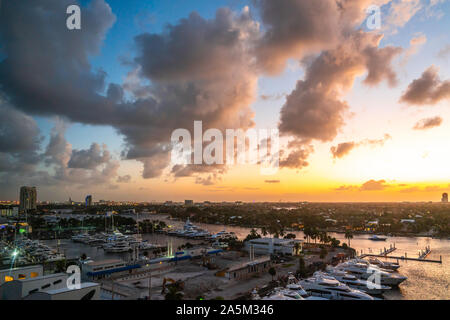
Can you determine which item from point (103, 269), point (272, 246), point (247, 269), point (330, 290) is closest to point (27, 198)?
point (103, 269)

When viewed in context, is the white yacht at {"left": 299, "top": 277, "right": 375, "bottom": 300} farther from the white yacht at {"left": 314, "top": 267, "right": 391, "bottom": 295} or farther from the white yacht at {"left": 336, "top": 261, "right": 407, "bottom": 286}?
the white yacht at {"left": 336, "top": 261, "right": 407, "bottom": 286}

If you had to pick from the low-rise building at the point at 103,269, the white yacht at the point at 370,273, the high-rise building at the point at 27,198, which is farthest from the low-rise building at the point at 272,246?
the high-rise building at the point at 27,198

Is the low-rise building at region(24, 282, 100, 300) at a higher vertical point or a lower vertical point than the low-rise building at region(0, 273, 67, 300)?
higher

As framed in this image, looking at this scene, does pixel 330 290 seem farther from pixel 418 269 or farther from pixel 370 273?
pixel 418 269

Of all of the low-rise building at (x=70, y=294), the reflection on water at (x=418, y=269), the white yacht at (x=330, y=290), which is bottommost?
the reflection on water at (x=418, y=269)

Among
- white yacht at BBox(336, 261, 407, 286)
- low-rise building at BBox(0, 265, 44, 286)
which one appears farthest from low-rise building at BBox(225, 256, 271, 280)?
low-rise building at BBox(0, 265, 44, 286)

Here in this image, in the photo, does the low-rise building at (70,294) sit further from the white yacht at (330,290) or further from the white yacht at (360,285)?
the white yacht at (360,285)
